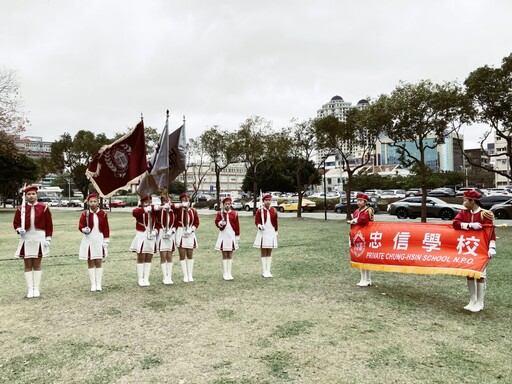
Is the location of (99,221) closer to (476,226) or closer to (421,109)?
(476,226)

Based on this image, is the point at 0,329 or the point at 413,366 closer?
the point at 413,366

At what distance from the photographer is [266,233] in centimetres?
967

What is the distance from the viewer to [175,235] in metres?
9.11

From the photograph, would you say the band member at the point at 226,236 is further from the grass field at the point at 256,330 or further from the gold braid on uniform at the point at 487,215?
the gold braid on uniform at the point at 487,215

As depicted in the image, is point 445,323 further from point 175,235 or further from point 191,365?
point 175,235

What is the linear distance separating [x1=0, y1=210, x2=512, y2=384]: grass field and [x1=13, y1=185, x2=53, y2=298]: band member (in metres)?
0.48

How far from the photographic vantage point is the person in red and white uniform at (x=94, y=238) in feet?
27.1

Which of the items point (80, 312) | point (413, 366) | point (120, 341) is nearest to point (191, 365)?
point (120, 341)

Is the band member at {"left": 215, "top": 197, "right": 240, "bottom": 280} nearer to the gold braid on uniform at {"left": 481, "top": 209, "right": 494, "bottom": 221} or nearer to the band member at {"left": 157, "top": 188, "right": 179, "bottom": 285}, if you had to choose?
the band member at {"left": 157, "top": 188, "right": 179, "bottom": 285}

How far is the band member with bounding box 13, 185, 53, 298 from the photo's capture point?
783 cm

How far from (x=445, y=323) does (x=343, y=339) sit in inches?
68.9

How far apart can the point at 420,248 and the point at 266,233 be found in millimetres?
3429

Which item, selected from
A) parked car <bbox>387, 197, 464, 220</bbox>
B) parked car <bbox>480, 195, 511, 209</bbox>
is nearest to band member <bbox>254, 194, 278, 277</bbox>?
parked car <bbox>387, 197, 464, 220</bbox>

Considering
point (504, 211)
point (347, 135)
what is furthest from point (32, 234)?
point (504, 211)
